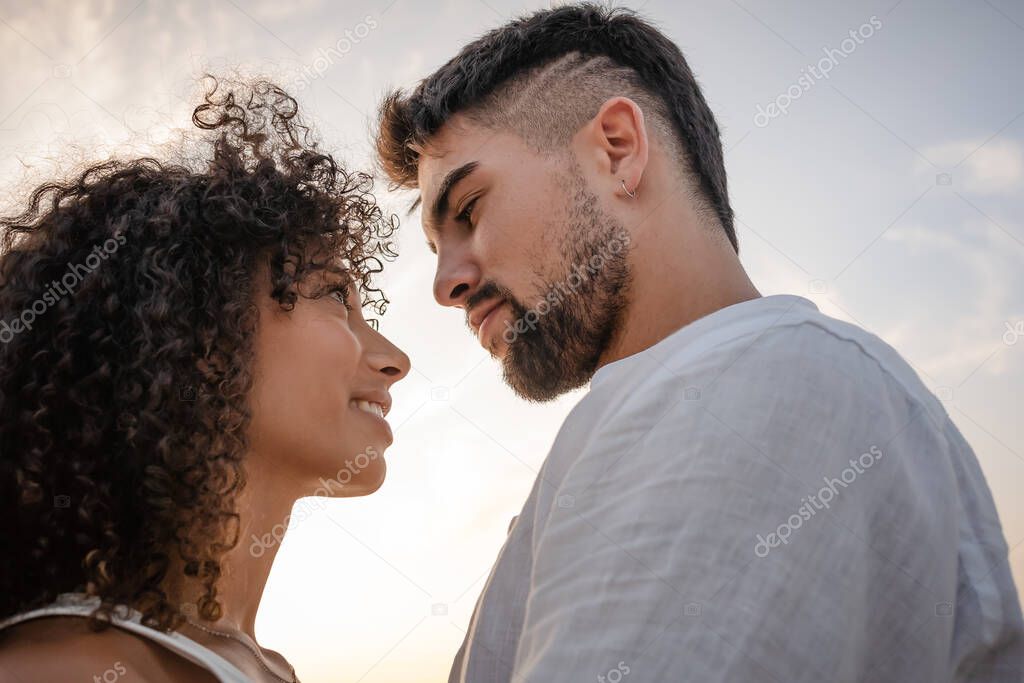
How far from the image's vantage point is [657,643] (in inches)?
41.8

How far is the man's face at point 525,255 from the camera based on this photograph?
2453mm

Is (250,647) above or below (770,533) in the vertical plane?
below

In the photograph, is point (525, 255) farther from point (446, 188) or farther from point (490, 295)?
point (446, 188)

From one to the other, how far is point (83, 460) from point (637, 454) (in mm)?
1257

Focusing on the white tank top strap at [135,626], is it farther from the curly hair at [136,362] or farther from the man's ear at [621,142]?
the man's ear at [621,142]

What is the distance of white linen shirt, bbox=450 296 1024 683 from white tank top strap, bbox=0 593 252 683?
60 centimetres

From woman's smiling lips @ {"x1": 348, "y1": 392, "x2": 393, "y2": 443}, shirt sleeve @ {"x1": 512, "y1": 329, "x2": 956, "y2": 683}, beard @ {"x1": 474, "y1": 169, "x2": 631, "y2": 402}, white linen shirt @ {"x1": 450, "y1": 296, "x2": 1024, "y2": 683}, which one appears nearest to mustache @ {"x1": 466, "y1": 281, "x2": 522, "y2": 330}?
beard @ {"x1": 474, "y1": 169, "x2": 631, "y2": 402}

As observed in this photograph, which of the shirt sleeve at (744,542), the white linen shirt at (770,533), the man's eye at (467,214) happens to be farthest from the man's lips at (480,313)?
the shirt sleeve at (744,542)

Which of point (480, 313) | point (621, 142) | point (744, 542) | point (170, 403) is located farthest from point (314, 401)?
point (744, 542)

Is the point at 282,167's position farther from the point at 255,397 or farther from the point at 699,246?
the point at 699,246

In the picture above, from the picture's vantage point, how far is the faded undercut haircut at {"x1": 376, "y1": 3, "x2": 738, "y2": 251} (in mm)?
2701

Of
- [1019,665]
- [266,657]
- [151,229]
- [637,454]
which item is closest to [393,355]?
[151,229]

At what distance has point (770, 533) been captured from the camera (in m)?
1.13

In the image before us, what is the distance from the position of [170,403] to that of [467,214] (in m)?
1.19
